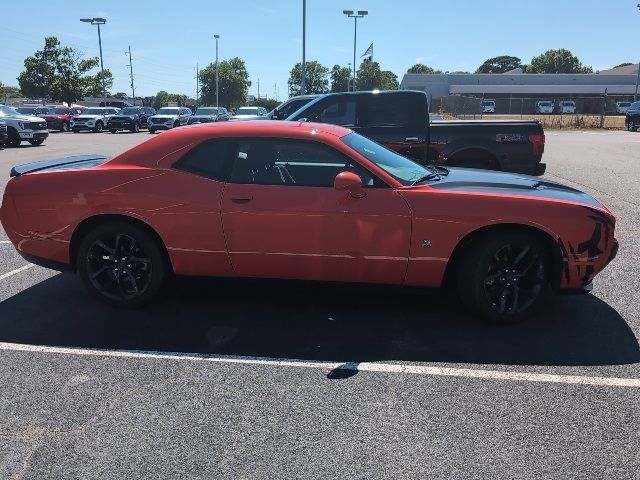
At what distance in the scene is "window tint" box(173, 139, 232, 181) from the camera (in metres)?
4.43

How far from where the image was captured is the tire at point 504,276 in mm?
4164

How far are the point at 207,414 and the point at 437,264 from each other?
204 cm

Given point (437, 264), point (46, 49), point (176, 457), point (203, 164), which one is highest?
point (46, 49)

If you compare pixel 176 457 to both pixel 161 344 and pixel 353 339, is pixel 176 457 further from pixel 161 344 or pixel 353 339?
pixel 353 339

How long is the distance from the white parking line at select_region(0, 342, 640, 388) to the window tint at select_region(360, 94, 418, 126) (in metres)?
5.68

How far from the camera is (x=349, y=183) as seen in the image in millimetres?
4043

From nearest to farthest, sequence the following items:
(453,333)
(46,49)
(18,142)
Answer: (453,333), (18,142), (46,49)

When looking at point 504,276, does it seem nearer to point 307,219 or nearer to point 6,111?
point 307,219

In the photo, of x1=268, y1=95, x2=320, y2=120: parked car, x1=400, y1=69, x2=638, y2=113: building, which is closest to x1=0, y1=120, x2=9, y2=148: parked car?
x1=268, y1=95, x2=320, y2=120: parked car

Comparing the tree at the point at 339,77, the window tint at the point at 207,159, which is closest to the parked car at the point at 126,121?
the window tint at the point at 207,159

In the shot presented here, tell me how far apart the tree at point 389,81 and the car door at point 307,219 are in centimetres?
9742

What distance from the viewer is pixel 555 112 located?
222 ft

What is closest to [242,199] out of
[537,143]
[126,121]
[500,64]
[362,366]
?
[362,366]

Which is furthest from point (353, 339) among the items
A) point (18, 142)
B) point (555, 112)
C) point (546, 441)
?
point (555, 112)
